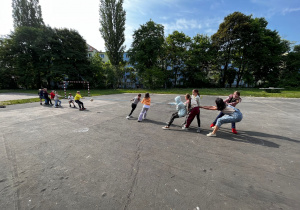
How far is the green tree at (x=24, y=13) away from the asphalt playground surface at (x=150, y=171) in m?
45.3

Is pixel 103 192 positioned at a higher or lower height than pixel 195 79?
lower

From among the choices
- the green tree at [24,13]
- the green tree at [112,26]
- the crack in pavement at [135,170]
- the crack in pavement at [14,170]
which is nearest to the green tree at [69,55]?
the green tree at [112,26]

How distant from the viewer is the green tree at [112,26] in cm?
3281

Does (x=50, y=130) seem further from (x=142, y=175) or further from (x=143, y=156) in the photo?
(x=142, y=175)

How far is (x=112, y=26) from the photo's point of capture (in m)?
33.1

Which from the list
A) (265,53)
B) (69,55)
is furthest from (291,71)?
(69,55)

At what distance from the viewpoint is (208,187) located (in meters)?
2.38

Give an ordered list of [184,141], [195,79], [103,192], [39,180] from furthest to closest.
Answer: [195,79]
[184,141]
[39,180]
[103,192]

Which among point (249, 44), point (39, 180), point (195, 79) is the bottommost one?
point (39, 180)

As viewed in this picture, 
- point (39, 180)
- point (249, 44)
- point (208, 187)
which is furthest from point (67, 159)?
point (249, 44)

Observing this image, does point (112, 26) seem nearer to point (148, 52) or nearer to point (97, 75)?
point (148, 52)

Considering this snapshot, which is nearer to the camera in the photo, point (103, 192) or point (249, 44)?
point (103, 192)

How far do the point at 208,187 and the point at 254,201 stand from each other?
2.29 ft

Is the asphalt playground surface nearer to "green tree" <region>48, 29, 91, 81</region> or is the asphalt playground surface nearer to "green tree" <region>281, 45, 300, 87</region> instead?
"green tree" <region>48, 29, 91, 81</region>
